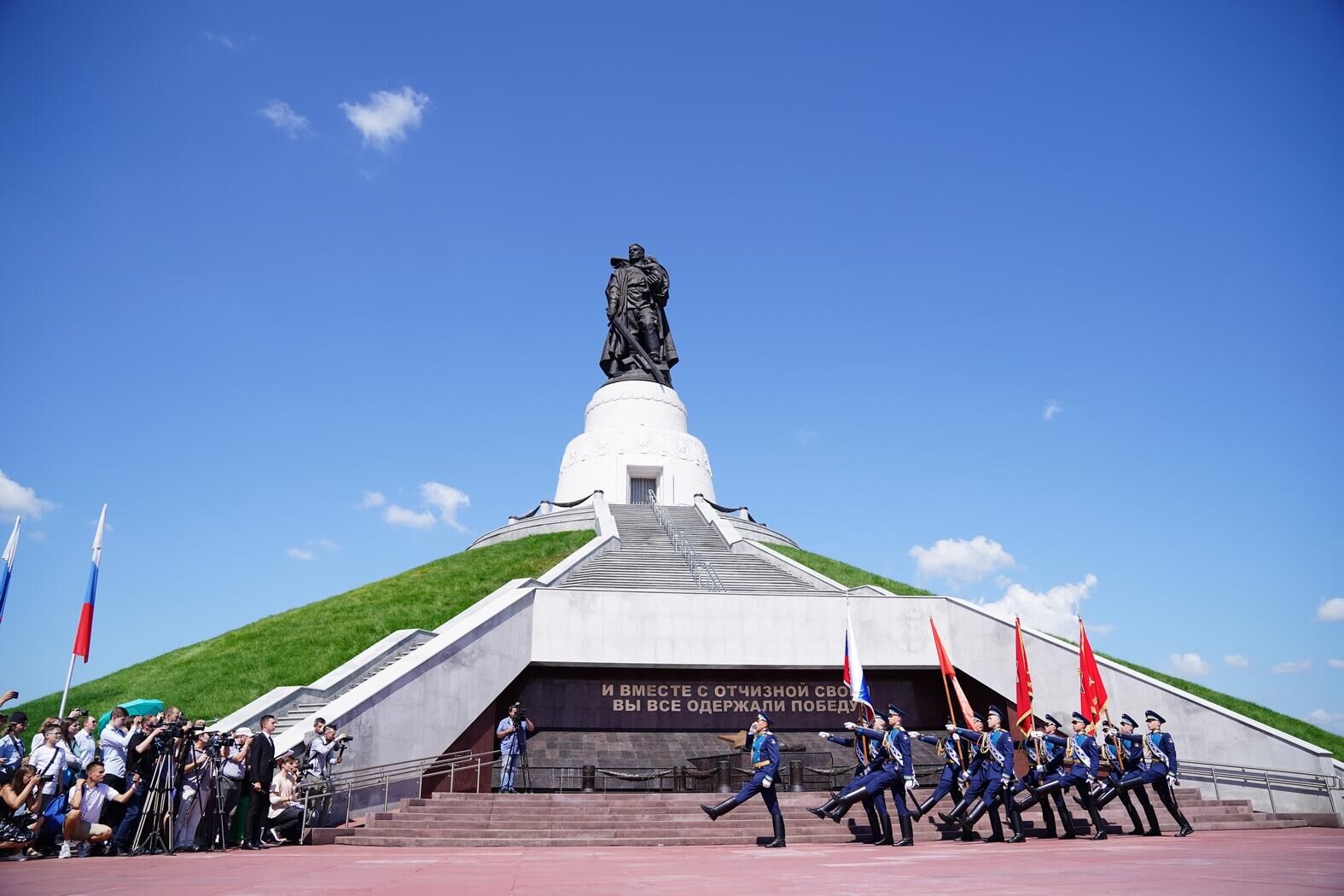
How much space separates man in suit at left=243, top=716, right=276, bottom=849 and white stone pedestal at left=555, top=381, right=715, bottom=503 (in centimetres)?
2352

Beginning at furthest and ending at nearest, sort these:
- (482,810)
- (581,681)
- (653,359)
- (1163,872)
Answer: (653,359) → (581,681) → (482,810) → (1163,872)

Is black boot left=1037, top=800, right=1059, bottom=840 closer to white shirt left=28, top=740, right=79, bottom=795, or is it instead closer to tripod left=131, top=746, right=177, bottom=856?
tripod left=131, top=746, right=177, bottom=856

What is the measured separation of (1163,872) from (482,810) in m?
8.28

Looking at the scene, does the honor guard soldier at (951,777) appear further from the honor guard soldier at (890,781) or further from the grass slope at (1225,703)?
the grass slope at (1225,703)

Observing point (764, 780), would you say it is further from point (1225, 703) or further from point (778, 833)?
point (1225, 703)

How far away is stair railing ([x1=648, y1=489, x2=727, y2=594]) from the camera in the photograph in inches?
827

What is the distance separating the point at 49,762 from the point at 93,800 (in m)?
0.59

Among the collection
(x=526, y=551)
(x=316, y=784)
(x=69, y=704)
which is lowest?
(x=316, y=784)

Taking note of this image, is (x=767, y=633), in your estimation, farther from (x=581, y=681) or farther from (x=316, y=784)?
(x=316, y=784)

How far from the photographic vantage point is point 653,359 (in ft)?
126

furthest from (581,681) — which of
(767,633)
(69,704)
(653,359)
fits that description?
(653,359)

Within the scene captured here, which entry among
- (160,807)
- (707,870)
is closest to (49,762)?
(160,807)

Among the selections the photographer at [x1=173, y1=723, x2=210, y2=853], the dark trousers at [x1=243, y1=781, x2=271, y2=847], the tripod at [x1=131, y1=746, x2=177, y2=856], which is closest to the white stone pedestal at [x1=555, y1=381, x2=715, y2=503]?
the dark trousers at [x1=243, y1=781, x2=271, y2=847]

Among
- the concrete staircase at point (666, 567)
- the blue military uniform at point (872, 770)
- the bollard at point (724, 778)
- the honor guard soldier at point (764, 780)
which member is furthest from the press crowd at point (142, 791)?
the concrete staircase at point (666, 567)
